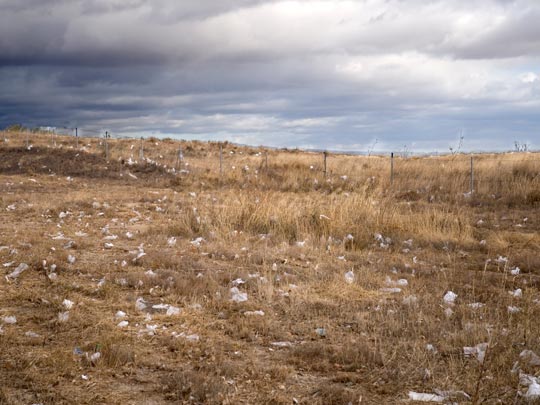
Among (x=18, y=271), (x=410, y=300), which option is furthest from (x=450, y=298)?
(x=18, y=271)

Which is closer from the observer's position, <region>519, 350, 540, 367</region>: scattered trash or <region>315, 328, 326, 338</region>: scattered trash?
<region>519, 350, 540, 367</region>: scattered trash

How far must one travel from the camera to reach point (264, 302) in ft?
20.9

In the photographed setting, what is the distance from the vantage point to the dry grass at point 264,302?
4348 mm

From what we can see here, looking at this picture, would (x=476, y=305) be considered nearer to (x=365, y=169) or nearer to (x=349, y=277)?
(x=349, y=277)

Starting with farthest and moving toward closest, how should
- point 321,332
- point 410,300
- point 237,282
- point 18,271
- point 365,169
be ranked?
point 365,169 < point 18,271 < point 237,282 < point 410,300 < point 321,332

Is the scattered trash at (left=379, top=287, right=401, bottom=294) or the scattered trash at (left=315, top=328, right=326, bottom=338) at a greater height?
the scattered trash at (left=379, top=287, right=401, bottom=294)

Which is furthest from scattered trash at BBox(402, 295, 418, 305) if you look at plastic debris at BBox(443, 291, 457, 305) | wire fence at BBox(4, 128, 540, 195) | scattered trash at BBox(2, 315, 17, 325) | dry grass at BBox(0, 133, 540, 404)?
wire fence at BBox(4, 128, 540, 195)

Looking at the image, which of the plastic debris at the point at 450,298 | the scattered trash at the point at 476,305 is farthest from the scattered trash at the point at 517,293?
the plastic debris at the point at 450,298

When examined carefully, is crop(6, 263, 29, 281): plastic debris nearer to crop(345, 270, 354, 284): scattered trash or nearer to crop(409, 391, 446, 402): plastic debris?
crop(345, 270, 354, 284): scattered trash

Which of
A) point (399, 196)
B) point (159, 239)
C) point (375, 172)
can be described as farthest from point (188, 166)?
point (159, 239)

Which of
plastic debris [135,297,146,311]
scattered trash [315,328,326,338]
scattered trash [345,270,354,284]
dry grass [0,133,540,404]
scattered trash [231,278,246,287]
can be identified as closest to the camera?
dry grass [0,133,540,404]

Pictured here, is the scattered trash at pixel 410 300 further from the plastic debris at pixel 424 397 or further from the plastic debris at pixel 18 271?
the plastic debris at pixel 18 271

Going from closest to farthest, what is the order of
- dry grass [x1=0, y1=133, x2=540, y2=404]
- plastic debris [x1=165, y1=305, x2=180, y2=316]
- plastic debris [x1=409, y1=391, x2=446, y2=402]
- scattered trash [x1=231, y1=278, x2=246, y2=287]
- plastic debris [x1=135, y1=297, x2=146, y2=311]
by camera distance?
plastic debris [x1=409, y1=391, x2=446, y2=402]
dry grass [x1=0, y1=133, x2=540, y2=404]
plastic debris [x1=165, y1=305, x2=180, y2=316]
plastic debris [x1=135, y1=297, x2=146, y2=311]
scattered trash [x1=231, y1=278, x2=246, y2=287]

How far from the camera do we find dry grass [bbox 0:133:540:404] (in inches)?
171
